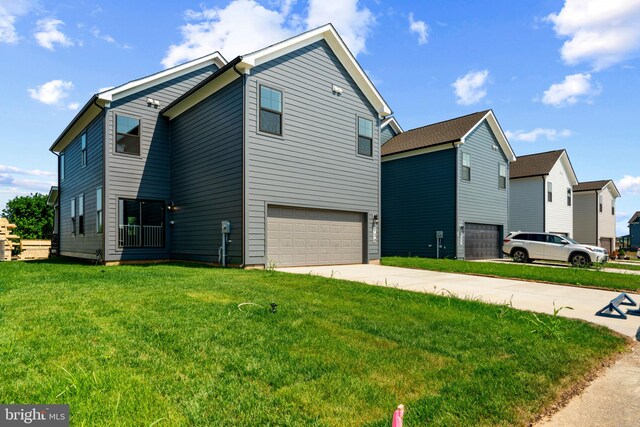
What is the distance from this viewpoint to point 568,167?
89.9 feet

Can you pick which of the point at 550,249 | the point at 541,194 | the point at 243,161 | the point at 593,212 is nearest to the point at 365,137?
the point at 243,161

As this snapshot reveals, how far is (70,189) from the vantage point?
19.1 meters

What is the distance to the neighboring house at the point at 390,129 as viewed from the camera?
965 inches

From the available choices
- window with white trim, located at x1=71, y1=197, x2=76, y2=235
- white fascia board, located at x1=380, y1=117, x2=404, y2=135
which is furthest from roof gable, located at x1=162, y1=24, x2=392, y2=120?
white fascia board, located at x1=380, y1=117, x2=404, y2=135

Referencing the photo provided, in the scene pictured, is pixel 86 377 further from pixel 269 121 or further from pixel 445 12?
pixel 445 12

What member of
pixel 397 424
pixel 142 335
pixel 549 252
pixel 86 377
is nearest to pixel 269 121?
pixel 142 335

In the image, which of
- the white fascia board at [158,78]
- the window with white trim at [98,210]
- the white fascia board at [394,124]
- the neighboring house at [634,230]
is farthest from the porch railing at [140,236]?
the neighboring house at [634,230]

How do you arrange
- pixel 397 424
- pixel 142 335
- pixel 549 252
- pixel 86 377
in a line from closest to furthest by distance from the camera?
1. pixel 397 424
2. pixel 86 377
3. pixel 142 335
4. pixel 549 252

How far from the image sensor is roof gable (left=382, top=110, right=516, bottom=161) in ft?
64.4

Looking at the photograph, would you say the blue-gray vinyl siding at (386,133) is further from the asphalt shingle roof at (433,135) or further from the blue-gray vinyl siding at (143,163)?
the blue-gray vinyl siding at (143,163)

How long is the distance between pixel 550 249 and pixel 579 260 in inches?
51.4

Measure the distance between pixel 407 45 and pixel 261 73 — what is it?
4679 millimetres

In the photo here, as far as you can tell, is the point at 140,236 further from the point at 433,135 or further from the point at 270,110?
the point at 433,135

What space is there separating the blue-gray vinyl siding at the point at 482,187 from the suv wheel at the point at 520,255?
2225 millimetres
